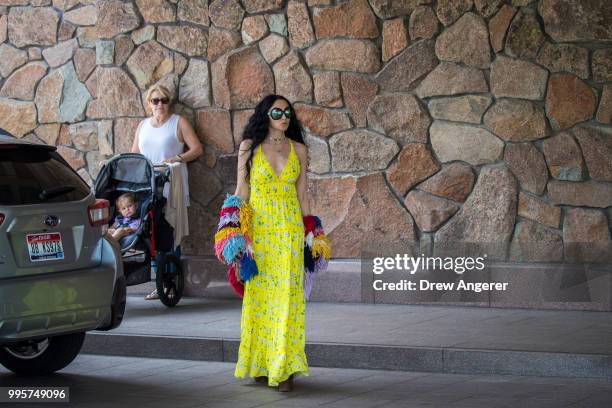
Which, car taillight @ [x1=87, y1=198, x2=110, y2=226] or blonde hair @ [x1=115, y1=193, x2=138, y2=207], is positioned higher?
car taillight @ [x1=87, y1=198, x2=110, y2=226]

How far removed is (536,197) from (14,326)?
5.70 metres

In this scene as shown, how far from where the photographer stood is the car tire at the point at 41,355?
9.04 m

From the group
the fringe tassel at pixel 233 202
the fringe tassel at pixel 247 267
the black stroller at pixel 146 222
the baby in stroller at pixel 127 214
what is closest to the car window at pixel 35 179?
the fringe tassel at pixel 233 202

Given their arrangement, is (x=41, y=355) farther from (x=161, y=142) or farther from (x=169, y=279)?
(x=161, y=142)

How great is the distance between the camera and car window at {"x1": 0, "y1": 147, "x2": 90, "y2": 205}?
8.07 m

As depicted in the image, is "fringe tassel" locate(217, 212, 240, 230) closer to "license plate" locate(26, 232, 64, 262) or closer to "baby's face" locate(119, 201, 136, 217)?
"license plate" locate(26, 232, 64, 262)

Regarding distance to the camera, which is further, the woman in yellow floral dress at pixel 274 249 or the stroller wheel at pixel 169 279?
the stroller wheel at pixel 169 279

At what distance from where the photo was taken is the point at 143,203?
38.9 ft

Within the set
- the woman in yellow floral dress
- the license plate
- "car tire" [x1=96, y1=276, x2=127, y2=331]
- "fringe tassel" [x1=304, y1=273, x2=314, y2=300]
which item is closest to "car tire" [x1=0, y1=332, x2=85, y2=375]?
"car tire" [x1=96, y1=276, x2=127, y2=331]

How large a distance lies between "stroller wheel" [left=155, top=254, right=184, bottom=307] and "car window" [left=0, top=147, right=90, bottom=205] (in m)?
3.51

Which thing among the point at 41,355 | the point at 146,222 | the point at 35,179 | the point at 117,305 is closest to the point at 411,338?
the point at 117,305

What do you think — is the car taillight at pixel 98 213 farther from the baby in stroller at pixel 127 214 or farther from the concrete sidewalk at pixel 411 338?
the baby in stroller at pixel 127 214

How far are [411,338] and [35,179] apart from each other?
3.27 m

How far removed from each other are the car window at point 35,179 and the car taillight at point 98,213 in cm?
11
